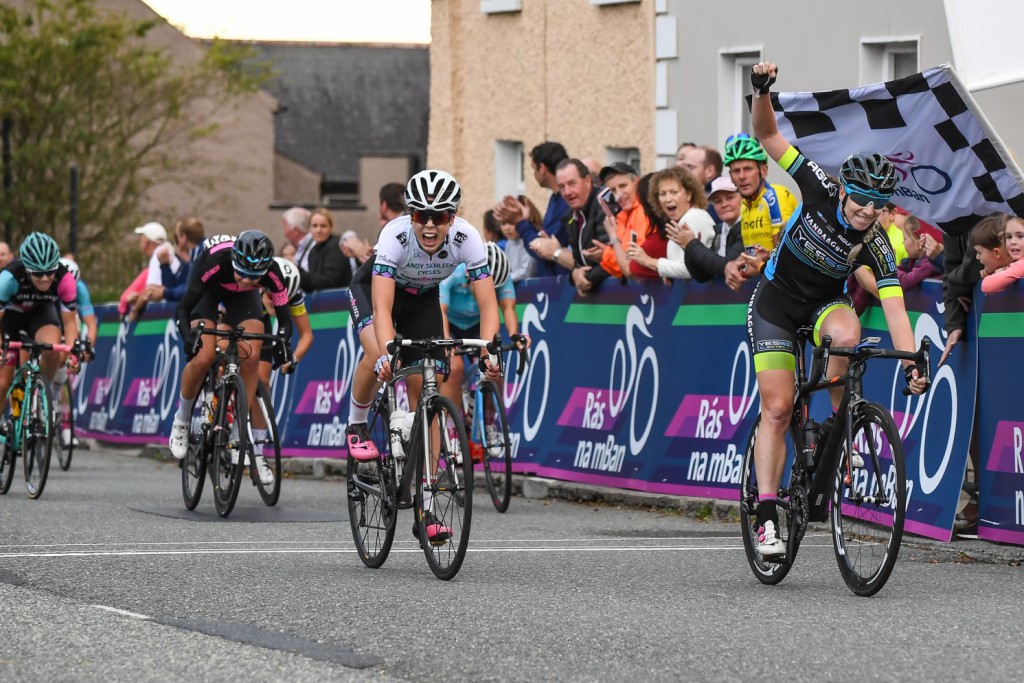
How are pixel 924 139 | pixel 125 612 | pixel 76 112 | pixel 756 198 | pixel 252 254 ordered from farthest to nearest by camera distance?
pixel 76 112
pixel 252 254
pixel 756 198
pixel 924 139
pixel 125 612

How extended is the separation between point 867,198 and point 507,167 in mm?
18541

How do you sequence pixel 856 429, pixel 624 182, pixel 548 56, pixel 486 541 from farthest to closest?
1. pixel 548 56
2. pixel 624 182
3. pixel 486 541
4. pixel 856 429

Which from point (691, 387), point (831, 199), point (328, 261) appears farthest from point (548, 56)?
point (831, 199)

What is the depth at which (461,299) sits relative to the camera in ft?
46.6

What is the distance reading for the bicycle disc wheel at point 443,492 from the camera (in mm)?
9281

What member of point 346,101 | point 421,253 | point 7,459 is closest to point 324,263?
point 7,459

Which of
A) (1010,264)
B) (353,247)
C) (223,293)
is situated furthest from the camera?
(353,247)

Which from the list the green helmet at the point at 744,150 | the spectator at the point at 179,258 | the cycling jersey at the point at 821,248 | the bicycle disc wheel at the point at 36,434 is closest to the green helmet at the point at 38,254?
the bicycle disc wheel at the point at 36,434

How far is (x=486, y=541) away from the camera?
11367 millimetres

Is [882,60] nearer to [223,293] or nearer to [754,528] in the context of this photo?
[223,293]

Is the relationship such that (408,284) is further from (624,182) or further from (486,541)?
(624,182)

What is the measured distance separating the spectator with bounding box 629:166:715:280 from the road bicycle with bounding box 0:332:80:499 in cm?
452

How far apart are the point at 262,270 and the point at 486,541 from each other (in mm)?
3002

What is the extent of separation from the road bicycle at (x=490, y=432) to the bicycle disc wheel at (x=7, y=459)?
353cm
